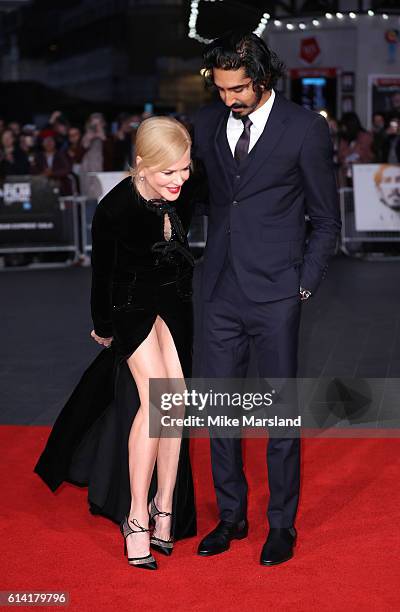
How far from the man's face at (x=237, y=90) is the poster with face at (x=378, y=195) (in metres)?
9.82

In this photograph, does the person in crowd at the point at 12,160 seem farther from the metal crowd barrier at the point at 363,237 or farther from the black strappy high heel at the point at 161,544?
the black strappy high heel at the point at 161,544

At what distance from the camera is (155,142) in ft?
12.2

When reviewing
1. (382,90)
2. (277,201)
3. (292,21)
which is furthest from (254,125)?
(382,90)

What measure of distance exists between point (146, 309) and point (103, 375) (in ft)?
1.70

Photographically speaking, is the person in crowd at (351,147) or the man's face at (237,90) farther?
the person in crowd at (351,147)

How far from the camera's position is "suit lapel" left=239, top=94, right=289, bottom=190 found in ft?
12.8

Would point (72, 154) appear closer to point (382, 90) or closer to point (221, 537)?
point (382, 90)

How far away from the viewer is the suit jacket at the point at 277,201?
3.89 metres

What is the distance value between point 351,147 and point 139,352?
11350mm

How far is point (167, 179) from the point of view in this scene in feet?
12.4

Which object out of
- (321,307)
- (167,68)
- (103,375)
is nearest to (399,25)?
(321,307)

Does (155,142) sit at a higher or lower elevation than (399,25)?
lower

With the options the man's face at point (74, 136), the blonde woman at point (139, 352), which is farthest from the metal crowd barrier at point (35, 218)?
the blonde woman at point (139, 352)

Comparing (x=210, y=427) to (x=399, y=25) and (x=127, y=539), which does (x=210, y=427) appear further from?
(x=399, y=25)
